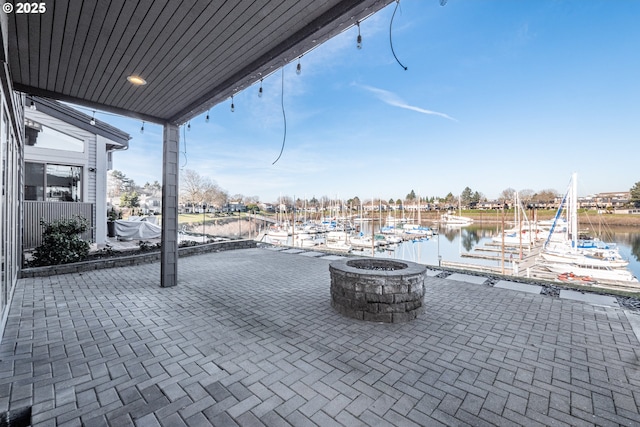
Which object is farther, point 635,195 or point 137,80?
point 635,195

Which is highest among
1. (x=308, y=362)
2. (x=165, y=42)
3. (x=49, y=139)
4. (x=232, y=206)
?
(x=49, y=139)

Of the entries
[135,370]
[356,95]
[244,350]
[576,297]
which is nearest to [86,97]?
[135,370]

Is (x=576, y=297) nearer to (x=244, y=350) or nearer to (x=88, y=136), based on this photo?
(x=244, y=350)

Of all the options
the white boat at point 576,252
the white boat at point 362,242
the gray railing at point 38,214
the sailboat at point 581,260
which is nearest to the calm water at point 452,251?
the white boat at point 362,242

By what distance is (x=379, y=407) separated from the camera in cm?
197

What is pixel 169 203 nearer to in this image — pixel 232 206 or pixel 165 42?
pixel 165 42

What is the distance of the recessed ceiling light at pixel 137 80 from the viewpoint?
370cm

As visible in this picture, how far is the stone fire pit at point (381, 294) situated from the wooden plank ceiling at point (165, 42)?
296 centimetres

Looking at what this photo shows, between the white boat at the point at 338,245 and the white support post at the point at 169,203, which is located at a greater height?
the white support post at the point at 169,203

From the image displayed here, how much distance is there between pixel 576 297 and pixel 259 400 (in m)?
5.55

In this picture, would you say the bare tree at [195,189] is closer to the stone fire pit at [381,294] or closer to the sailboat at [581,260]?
the stone fire pit at [381,294]

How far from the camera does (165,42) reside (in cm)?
288

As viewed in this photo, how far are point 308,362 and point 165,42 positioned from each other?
3703 mm

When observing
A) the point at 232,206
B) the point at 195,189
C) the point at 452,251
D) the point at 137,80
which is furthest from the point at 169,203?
the point at 232,206
